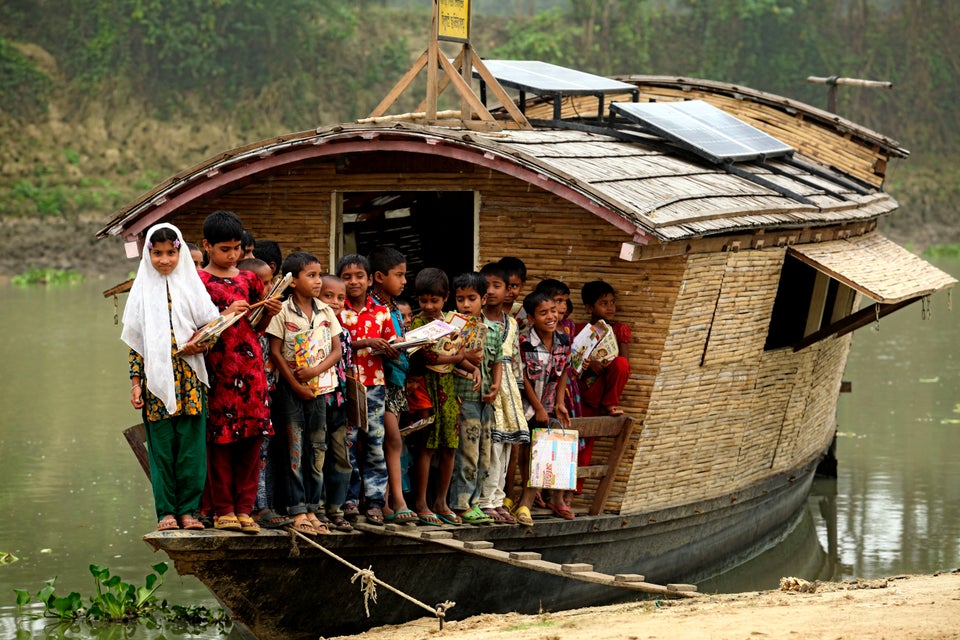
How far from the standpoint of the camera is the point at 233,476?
6160 millimetres

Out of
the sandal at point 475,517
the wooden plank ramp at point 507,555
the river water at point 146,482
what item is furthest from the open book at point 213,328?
the river water at point 146,482

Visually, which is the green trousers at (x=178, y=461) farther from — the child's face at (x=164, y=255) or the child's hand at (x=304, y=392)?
the child's face at (x=164, y=255)

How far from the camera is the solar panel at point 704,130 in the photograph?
9438 millimetres

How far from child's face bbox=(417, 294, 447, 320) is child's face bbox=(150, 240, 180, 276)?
152 centimetres

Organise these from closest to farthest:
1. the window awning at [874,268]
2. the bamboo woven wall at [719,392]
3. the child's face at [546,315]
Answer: the child's face at [546,315] → the bamboo woven wall at [719,392] → the window awning at [874,268]

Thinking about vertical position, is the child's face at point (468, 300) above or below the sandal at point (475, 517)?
above

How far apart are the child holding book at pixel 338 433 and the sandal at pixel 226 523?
0.55 m

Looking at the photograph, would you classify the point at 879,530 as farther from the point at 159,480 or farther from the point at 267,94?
the point at 267,94

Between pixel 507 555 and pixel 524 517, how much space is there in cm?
59

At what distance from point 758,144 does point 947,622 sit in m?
5.48

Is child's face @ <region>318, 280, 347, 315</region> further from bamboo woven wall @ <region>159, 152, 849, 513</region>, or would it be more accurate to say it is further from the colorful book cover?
bamboo woven wall @ <region>159, 152, 849, 513</region>

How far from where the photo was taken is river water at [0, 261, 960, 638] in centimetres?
912

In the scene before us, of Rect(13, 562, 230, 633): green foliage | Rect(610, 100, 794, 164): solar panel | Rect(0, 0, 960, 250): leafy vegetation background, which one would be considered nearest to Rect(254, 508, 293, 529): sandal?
Rect(13, 562, 230, 633): green foliage

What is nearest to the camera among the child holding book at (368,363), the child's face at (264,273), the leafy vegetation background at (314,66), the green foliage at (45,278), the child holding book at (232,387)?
the child holding book at (232,387)
